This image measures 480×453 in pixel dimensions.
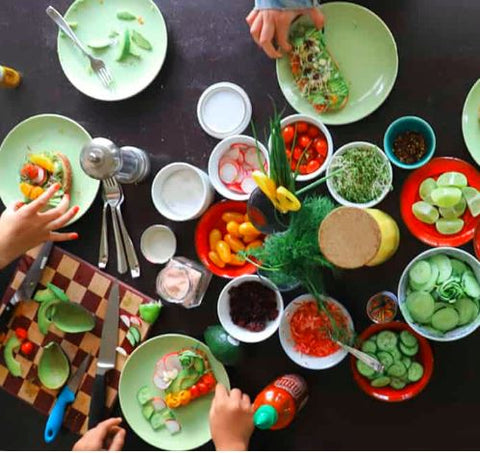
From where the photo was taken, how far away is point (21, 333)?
1546 millimetres

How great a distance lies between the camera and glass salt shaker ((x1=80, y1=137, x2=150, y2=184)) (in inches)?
54.1

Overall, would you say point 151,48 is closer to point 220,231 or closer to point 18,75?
point 18,75

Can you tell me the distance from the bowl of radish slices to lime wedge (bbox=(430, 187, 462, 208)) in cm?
37

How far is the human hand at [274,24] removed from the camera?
1337mm

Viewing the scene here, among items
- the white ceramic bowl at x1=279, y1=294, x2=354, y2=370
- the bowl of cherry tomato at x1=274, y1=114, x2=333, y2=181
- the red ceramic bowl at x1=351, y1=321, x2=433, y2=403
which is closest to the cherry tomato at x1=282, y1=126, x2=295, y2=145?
the bowl of cherry tomato at x1=274, y1=114, x2=333, y2=181

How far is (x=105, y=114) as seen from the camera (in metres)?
1.53

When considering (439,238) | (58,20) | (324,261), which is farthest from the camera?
(58,20)

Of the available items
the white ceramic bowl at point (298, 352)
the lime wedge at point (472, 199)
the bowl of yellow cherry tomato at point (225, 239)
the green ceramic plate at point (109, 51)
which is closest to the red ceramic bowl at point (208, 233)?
the bowl of yellow cherry tomato at point (225, 239)

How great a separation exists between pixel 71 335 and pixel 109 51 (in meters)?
0.69

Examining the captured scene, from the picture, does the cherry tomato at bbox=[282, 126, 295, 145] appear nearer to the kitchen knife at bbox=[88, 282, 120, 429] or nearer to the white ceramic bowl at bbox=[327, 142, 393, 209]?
the white ceramic bowl at bbox=[327, 142, 393, 209]

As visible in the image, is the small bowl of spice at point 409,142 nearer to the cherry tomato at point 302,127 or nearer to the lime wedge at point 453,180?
the lime wedge at point 453,180

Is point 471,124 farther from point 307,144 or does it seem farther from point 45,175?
point 45,175

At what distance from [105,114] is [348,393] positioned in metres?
0.88

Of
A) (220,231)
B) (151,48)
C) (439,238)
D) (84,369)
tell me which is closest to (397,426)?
(439,238)
